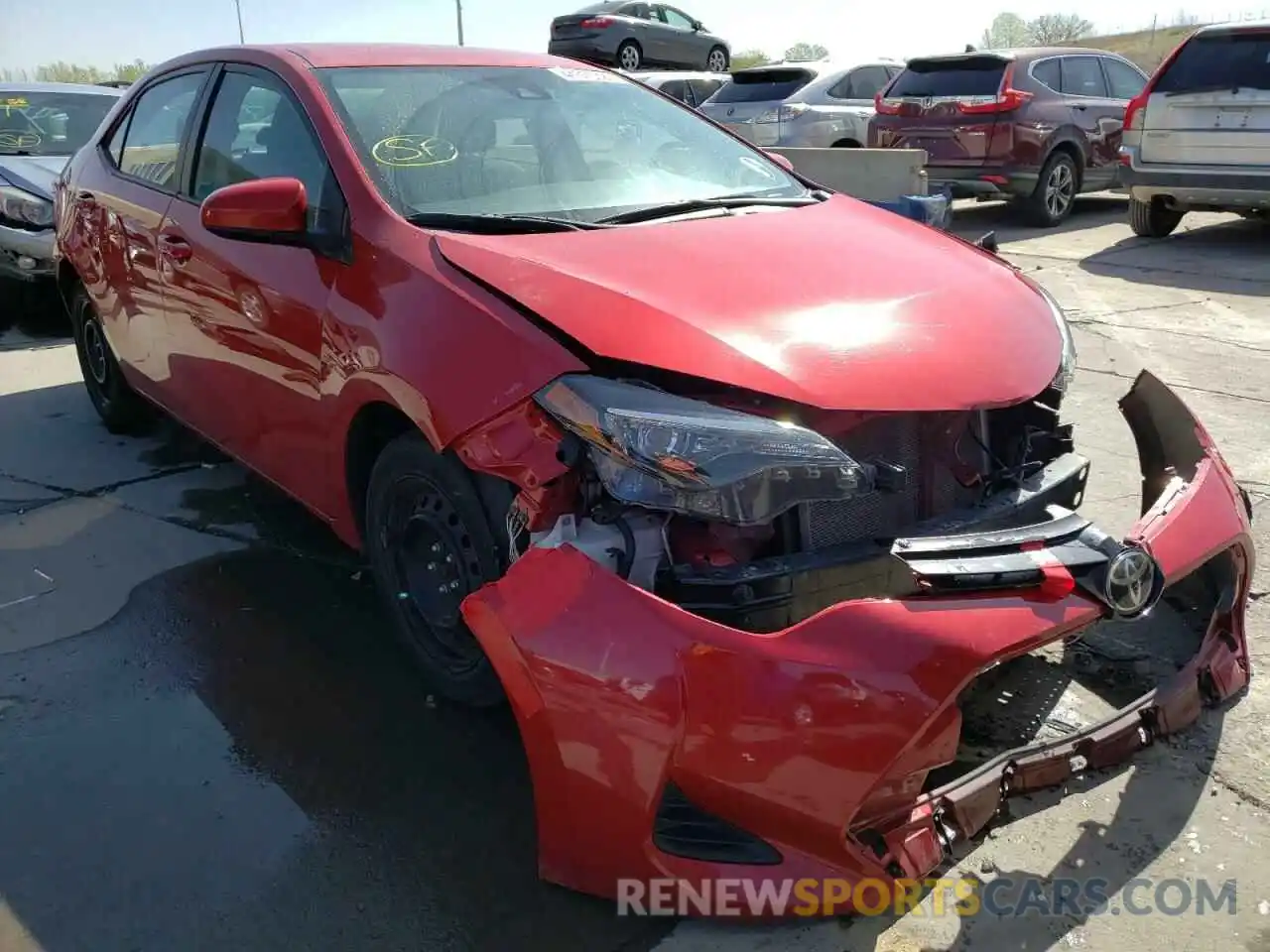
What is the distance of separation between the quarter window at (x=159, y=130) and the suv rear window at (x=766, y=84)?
8.80 metres

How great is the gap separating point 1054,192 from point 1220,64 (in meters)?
2.24

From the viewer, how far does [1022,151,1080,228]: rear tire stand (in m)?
11.0

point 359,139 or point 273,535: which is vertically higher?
point 359,139

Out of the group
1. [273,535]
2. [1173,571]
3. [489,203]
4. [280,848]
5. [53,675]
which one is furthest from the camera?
[273,535]

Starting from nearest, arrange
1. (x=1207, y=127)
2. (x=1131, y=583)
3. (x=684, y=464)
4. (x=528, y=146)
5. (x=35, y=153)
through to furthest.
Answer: (x=684, y=464)
(x=1131, y=583)
(x=528, y=146)
(x=35, y=153)
(x=1207, y=127)

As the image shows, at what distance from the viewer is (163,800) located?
2.63 m

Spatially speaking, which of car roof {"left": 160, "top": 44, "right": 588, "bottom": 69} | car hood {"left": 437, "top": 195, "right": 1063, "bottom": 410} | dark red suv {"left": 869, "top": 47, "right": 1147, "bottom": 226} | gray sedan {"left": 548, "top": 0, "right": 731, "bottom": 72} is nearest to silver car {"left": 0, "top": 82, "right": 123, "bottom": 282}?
car roof {"left": 160, "top": 44, "right": 588, "bottom": 69}

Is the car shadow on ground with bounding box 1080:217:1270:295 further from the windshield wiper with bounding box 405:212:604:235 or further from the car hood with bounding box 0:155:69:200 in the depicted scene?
the car hood with bounding box 0:155:69:200

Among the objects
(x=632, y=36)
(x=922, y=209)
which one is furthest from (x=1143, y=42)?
(x=922, y=209)

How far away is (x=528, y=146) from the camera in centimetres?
325

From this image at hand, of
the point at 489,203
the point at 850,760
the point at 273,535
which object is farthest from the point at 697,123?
the point at 850,760

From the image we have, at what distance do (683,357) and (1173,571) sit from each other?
1.15 meters

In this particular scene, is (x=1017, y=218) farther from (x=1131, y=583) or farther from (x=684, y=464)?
(x=684, y=464)

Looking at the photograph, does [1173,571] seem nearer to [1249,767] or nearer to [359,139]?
[1249,767]
